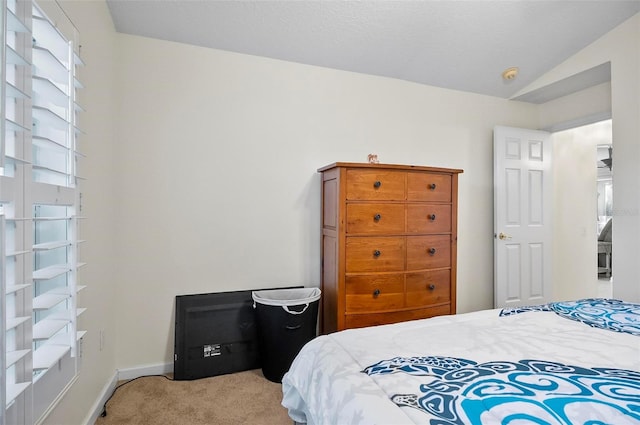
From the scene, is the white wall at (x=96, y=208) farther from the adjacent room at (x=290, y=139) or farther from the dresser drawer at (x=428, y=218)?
the dresser drawer at (x=428, y=218)

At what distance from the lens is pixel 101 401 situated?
5.98ft

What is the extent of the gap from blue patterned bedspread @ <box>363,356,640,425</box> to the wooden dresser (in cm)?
130

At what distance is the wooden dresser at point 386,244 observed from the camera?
7.32 feet

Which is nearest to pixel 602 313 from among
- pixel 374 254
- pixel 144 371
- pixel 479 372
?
pixel 479 372

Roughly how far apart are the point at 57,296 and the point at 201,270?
1268 mm

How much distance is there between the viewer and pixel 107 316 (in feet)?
6.56

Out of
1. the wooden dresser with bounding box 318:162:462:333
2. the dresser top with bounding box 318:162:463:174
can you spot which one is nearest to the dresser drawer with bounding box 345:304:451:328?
the wooden dresser with bounding box 318:162:462:333

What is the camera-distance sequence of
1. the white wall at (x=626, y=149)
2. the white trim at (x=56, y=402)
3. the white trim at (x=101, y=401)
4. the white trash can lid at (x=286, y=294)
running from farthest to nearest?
the white wall at (x=626, y=149), the white trash can lid at (x=286, y=294), the white trim at (x=101, y=401), the white trim at (x=56, y=402)

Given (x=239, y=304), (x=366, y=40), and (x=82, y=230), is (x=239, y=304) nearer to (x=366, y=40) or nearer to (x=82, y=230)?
(x=82, y=230)

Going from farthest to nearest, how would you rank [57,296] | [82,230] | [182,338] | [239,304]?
[239,304]
[182,338]
[82,230]
[57,296]

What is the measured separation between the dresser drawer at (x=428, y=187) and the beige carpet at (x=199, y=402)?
5.56 ft

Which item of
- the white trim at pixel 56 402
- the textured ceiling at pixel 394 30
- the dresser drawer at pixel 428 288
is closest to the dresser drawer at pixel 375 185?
the dresser drawer at pixel 428 288

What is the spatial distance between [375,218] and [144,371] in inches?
77.9

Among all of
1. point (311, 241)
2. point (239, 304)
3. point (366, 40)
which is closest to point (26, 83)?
point (239, 304)
